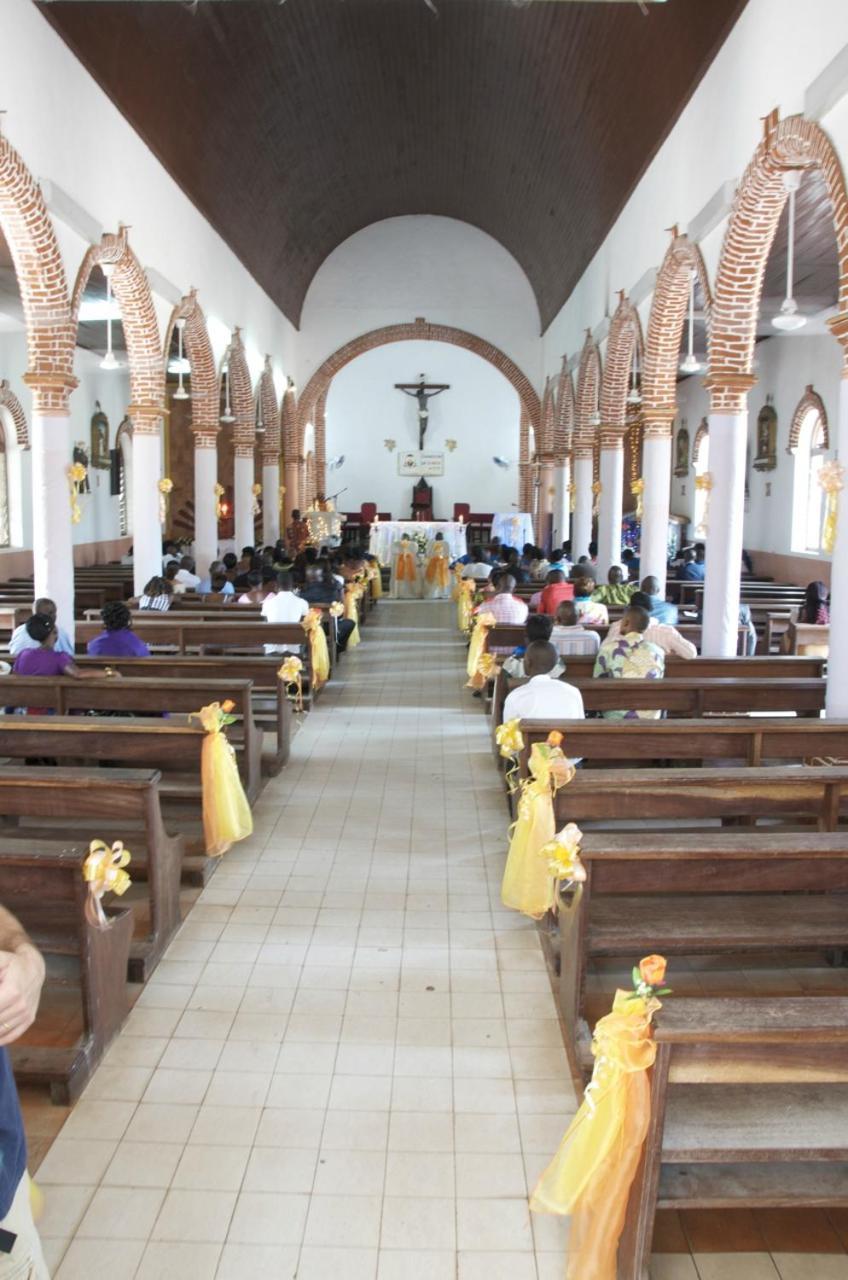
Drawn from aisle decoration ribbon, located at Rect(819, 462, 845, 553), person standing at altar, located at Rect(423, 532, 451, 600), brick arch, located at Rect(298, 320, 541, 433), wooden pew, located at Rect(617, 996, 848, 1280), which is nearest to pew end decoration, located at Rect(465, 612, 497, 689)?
aisle decoration ribbon, located at Rect(819, 462, 845, 553)

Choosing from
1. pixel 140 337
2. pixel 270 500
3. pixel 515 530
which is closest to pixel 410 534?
pixel 515 530

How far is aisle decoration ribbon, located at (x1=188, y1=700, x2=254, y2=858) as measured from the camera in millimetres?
5793

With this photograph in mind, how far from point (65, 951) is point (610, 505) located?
1252 centimetres

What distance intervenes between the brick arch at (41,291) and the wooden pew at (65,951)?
262 inches

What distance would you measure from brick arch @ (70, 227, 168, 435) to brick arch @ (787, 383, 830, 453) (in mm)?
9768

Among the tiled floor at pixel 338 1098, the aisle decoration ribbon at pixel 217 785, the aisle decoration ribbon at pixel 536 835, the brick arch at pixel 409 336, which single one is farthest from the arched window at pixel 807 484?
the aisle decoration ribbon at pixel 217 785

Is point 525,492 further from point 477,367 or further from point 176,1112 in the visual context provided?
point 176,1112

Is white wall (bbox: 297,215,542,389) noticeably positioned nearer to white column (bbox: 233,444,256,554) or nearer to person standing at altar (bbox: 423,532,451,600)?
person standing at altar (bbox: 423,532,451,600)

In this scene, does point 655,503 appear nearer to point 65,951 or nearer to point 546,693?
point 546,693

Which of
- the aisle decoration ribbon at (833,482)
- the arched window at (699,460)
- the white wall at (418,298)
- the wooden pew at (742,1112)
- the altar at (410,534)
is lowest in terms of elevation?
the wooden pew at (742,1112)

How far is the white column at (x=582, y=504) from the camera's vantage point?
744 inches

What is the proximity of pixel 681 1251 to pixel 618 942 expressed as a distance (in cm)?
114

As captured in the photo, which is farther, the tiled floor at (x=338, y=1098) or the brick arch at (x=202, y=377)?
the brick arch at (x=202, y=377)

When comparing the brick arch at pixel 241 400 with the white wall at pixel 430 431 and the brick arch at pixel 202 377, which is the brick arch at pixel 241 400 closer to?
the brick arch at pixel 202 377
